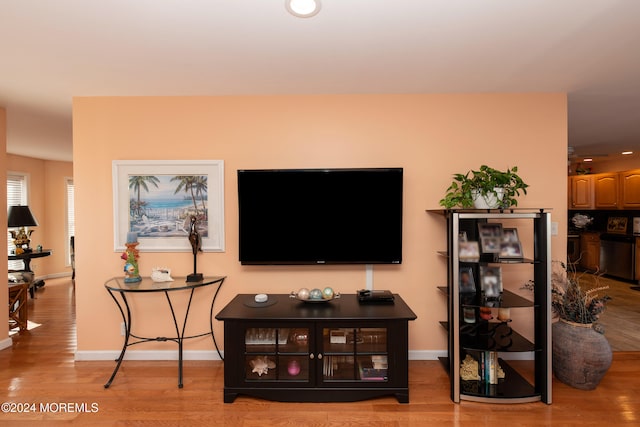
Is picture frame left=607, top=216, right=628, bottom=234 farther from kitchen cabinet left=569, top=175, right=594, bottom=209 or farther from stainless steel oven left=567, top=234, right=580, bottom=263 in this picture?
stainless steel oven left=567, top=234, right=580, bottom=263

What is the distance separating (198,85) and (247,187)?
0.92 metres

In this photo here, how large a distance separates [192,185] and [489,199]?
2441 mm

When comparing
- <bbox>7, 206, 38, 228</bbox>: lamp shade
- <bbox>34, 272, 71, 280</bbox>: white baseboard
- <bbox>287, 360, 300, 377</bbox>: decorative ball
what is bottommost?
<bbox>34, 272, 71, 280</bbox>: white baseboard

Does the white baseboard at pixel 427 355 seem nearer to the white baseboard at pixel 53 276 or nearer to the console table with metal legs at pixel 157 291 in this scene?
the console table with metal legs at pixel 157 291

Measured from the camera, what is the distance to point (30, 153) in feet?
19.1

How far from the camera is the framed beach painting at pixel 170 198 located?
300 cm

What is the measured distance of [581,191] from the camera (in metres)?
7.09

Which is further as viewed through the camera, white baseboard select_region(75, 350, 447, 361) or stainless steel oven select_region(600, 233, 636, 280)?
stainless steel oven select_region(600, 233, 636, 280)

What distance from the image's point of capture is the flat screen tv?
2.84 meters

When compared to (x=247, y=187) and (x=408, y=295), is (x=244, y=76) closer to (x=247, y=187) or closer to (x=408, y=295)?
(x=247, y=187)

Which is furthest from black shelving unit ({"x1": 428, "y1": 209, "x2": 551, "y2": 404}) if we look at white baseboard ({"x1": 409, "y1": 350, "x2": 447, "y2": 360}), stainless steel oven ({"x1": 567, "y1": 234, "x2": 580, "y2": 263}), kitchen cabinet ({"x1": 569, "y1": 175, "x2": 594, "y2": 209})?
kitchen cabinet ({"x1": 569, "y1": 175, "x2": 594, "y2": 209})

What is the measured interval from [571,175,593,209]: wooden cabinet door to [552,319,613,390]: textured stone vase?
5724mm

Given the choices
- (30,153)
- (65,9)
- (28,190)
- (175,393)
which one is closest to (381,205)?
(175,393)

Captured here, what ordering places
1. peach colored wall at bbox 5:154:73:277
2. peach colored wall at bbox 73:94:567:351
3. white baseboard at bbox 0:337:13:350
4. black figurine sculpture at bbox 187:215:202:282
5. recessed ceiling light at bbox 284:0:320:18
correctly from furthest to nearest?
peach colored wall at bbox 5:154:73:277 < white baseboard at bbox 0:337:13:350 < peach colored wall at bbox 73:94:567:351 < black figurine sculpture at bbox 187:215:202:282 < recessed ceiling light at bbox 284:0:320:18
